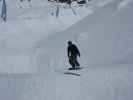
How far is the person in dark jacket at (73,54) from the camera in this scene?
22.9 inches

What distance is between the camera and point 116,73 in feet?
1.88

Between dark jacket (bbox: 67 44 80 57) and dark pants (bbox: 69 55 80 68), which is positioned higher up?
dark jacket (bbox: 67 44 80 57)

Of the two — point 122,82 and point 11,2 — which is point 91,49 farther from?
point 11,2

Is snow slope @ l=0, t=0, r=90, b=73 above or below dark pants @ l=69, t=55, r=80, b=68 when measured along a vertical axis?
above

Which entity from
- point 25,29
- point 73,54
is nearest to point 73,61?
point 73,54

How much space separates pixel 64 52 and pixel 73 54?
22 mm

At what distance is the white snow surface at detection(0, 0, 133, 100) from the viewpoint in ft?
1.86

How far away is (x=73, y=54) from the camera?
1.91 ft

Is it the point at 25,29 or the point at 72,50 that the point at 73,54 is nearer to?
the point at 72,50

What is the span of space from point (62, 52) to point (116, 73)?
0.13 m

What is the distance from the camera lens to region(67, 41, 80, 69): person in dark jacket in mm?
582

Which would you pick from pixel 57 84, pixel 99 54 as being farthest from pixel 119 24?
pixel 57 84

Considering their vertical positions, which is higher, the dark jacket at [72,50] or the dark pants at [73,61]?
the dark jacket at [72,50]

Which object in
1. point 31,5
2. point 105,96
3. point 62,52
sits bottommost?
point 105,96
